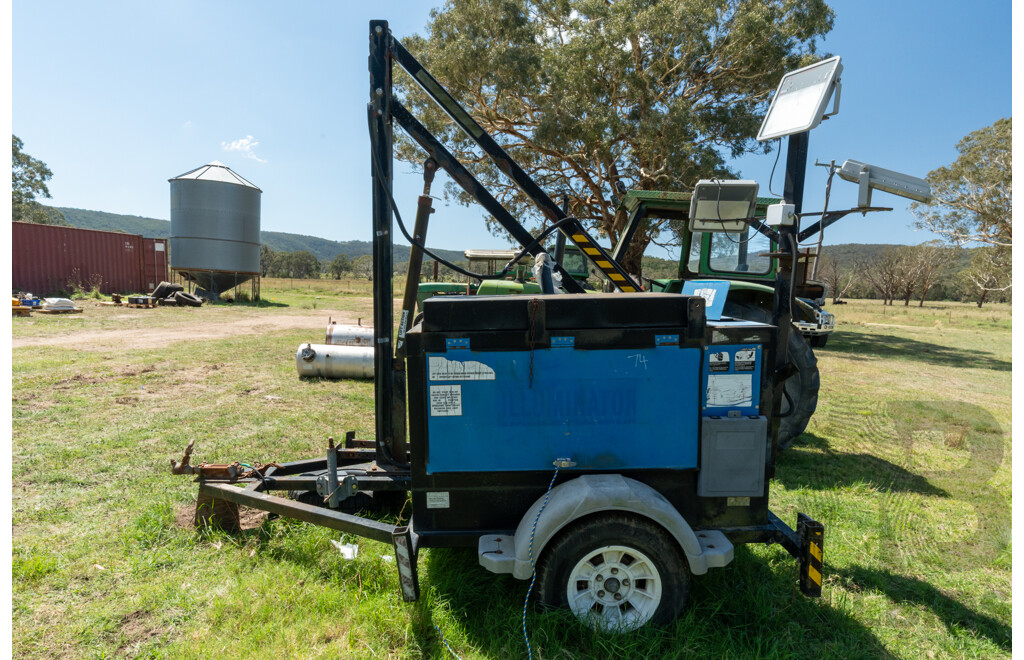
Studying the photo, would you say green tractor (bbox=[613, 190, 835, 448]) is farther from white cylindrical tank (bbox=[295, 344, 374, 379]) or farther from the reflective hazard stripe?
white cylindrical tank (bbox=[295, 344, 374, 379])

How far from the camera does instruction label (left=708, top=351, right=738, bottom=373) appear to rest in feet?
8.61

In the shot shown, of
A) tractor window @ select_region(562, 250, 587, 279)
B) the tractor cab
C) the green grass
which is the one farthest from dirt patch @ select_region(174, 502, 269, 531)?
tractor window @ select_region(562, 250, 587, 279)

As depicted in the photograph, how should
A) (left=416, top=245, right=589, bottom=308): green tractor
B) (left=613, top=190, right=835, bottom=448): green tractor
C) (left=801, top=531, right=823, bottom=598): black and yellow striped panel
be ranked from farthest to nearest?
1. (left=416, top=245, right=589, bottom=308): green tractor
2. (left=613, top=190, right=835, bottom=448): green tractor
3. (left=801, top=531, right=823, bottom=598): black and yellow striped panel

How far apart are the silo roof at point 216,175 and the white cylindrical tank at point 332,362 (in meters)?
18.5

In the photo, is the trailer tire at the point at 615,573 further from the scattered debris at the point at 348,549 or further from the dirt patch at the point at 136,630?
the dirt patch at the point at 136,630

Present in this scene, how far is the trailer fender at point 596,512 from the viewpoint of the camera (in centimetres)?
236

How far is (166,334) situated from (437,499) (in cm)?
1238

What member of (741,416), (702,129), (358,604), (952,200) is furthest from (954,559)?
(952,200)

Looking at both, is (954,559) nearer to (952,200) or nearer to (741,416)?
(741,416)

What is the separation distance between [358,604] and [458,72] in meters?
15.2

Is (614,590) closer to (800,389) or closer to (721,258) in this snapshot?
(800,389)

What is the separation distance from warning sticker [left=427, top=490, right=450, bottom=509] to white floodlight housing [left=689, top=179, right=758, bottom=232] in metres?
1.87

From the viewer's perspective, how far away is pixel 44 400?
629cm

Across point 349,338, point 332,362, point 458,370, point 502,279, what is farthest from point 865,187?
point 502,279
